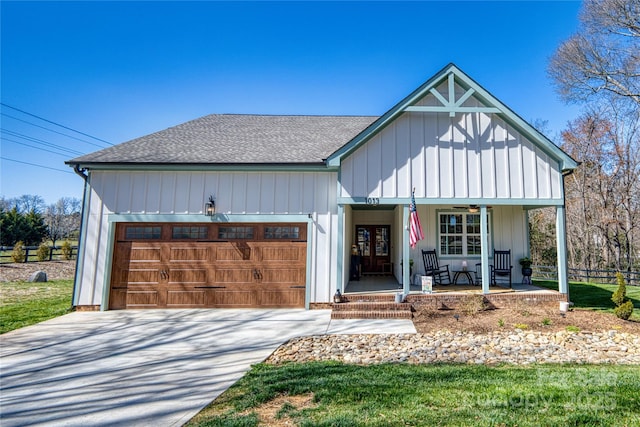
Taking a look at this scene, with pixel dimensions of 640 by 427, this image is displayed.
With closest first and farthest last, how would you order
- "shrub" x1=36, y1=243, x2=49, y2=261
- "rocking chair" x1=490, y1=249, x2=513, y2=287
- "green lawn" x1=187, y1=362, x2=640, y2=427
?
"green lawn" x1=187, y1=362, x2=640, y2=427 → "rocking chair" x1=490, y1=249, x2=513, y2=287 → "shrub" x1=36, y1=243, x2=49, y2=261

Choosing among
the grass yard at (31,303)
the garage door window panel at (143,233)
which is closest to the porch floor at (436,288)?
the garage door window panel at (143,233)

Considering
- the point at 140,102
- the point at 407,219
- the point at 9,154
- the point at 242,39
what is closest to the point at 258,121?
the point at 242,39

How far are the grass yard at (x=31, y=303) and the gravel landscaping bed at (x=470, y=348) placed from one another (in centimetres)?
680

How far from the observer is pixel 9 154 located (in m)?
20.9

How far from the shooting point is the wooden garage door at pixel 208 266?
26.7 feet

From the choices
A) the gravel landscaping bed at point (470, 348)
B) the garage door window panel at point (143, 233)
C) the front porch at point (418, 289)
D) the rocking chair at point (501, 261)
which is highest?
the garage door window panel at point (143, 233)

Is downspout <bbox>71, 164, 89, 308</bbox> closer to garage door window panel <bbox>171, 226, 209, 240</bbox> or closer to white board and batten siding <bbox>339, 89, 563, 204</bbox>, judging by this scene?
garage door window panel <bbox>171, 226, 209, 240</bbox>

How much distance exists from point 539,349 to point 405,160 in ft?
17.0

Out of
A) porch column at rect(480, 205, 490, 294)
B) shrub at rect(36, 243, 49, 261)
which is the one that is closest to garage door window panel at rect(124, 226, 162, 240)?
porch column at rect(480, 205, 490, 294)

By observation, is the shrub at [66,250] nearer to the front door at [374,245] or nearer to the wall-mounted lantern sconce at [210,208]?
the wall-mounted lantern sconce at [210,208]

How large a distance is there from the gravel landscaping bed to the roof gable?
4.59 meters

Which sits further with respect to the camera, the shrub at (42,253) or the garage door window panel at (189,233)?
the shrub at (42,253)

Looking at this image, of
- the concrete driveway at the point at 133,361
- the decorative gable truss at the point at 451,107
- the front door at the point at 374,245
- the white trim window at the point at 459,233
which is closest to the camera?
the concrete driveway at the point at 133,361

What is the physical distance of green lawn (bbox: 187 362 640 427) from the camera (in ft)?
8.90
